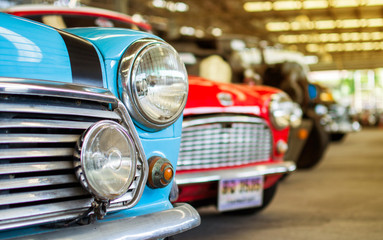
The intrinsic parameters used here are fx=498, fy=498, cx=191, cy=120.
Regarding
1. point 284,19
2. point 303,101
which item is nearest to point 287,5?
point 284,19

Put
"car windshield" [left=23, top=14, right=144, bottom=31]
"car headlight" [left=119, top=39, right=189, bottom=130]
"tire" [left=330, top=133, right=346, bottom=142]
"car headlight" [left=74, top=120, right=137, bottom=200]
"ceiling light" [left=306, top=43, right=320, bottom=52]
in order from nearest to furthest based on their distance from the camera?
1. "car headlight" [left=74, top=120, right=137, bottom=200]
2. "car headlight" [left=119, top=39, right=189, bottom=130]
3. "car windshield" [left=23, top=14, right=144, bottom=31]
4. "tire" [left=330, top=133, right=346, bottom=142]
5. "ceiling light" [left=306, top=43, right=320, bottom=52]

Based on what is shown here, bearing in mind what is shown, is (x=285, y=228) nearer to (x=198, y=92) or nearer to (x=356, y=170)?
(x=198, y=92)

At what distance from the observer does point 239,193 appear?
2.86m

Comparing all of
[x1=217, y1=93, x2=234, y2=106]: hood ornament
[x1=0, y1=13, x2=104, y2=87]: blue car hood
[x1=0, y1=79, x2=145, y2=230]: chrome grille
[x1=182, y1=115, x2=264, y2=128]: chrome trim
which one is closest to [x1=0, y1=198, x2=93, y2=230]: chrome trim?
[x1=0, y1=79, x2=145, y2=230]: chrome grille

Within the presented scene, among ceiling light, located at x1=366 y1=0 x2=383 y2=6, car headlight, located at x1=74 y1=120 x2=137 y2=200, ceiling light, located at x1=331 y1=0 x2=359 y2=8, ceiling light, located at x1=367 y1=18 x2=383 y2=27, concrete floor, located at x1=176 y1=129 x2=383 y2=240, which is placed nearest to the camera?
car headlight, located at x1=74 y1=120 x2=137 y2=200

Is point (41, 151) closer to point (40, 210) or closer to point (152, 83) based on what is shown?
point (40, 210)

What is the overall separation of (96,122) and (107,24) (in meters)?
1.90

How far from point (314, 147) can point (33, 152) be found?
5.11 m

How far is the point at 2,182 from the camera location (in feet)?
4.08

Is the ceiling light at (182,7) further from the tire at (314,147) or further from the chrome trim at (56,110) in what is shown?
the chrome trim at (56,110)

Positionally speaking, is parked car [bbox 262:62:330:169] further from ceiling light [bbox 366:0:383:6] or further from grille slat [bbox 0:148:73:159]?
ceiling light [bbox 366:0:383:6]

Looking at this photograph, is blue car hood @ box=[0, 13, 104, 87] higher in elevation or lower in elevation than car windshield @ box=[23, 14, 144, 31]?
lower

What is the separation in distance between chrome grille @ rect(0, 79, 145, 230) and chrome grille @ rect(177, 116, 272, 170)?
1.33 m

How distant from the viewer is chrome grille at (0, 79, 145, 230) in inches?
49.3
